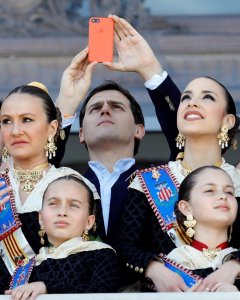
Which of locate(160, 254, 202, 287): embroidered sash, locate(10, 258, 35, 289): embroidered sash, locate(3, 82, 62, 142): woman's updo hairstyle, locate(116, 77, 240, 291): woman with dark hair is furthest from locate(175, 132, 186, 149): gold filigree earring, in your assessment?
locate(10, 258, 35, 289): embroidered sash

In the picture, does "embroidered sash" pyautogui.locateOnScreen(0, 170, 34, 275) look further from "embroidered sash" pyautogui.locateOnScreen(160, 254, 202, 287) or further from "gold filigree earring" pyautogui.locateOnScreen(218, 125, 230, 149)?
"gold filigree earring" pyautogui.locateOnScreen(218, 125, 230, 149)

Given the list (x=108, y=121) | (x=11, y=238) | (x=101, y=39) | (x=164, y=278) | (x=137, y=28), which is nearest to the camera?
(x=164, y=278)

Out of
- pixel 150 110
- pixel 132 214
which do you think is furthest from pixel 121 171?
pixel 150 110

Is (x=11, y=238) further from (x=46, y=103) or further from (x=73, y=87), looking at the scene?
(x=73, y=87)

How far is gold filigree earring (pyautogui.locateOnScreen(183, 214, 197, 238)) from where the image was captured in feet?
17.2

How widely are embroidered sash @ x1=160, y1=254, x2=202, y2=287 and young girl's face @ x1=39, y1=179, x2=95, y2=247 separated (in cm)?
26

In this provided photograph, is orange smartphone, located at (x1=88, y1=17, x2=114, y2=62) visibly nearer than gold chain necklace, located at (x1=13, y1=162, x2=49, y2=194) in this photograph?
No

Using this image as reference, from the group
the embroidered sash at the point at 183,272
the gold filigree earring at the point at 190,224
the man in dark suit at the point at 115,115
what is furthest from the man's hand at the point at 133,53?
the embroidered sash at the point at 183,272

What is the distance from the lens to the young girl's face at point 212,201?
5223mm

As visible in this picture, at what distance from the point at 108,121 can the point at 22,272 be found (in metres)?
0.88

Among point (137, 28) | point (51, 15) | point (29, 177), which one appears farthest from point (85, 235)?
point (51, 15)

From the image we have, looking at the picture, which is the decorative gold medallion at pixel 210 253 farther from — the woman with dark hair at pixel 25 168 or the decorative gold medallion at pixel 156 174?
the woman with dark hair at pixel 25 168

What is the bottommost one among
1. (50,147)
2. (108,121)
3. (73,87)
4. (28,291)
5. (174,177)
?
(28,291)

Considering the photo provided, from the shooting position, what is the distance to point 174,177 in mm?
5520
